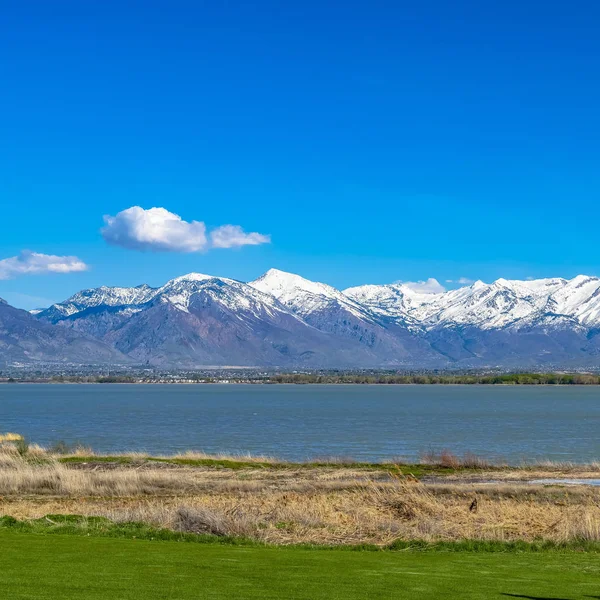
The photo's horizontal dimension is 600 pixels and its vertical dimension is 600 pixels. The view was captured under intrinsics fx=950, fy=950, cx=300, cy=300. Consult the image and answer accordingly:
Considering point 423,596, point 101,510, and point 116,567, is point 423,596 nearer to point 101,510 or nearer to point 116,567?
point 116,567

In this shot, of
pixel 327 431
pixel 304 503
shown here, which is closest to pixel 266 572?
pixel 304 503

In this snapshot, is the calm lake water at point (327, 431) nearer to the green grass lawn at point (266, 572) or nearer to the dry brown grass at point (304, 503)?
the dry brown grass at point (304, 503)

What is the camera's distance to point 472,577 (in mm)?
14273

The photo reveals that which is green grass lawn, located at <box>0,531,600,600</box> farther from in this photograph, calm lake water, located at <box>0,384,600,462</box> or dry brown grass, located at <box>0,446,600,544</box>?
calm lake water, located at <box>0,384,600,462</box>

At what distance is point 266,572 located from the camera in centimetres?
1426

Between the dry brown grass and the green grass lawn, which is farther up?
the green grass lawn

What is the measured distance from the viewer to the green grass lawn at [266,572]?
1242cm

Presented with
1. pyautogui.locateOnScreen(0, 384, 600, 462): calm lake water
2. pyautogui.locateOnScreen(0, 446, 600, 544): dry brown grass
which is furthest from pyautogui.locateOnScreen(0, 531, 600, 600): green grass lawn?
pyautogui.locateOnScreen(0, 384, 600, 462): calm lake water

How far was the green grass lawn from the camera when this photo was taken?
40.8ft

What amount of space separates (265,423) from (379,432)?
15492mm

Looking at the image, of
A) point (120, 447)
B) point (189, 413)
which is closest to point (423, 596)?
point (120, 447)

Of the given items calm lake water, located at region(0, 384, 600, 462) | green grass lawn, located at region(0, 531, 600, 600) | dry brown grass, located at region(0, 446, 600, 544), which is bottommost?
calm lake water, located at region(0, 384, 600, 462)

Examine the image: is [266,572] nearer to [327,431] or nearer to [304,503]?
[304,503]

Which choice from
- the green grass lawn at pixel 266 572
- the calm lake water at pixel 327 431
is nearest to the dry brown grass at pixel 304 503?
the green grass lawn at pixel 266 572
